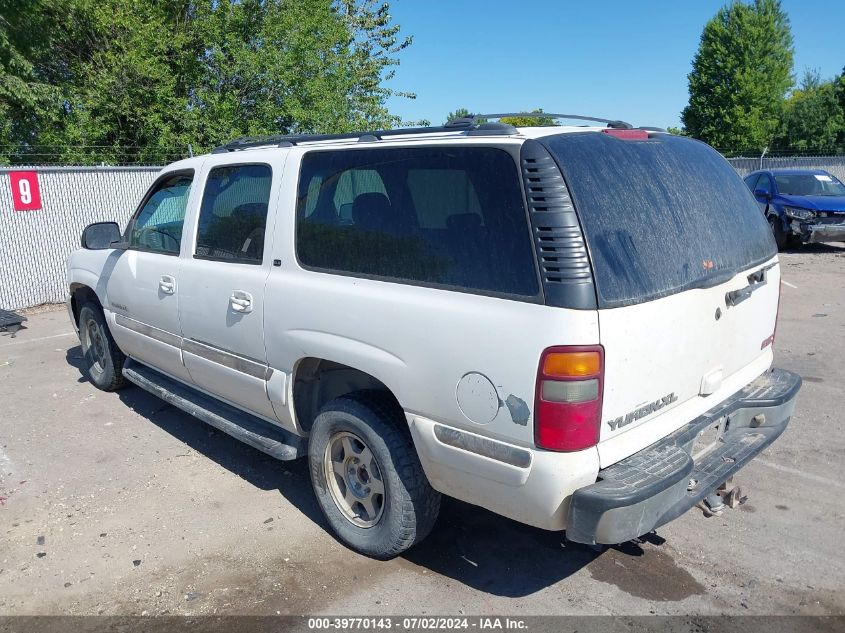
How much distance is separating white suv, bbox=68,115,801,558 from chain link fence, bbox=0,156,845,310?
748 cm

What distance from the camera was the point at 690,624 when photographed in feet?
9.98

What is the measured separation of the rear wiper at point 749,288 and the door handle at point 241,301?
2.49m

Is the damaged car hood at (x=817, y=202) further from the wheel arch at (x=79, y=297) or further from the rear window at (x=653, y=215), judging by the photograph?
the wheel arch at (x=79, y=297)

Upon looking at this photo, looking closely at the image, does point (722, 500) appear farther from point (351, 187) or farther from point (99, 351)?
point (99, 351)

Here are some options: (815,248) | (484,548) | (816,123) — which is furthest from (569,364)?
(816,123)

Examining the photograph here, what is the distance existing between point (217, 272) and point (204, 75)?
13987mm

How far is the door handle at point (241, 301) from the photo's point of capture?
12.9 ft

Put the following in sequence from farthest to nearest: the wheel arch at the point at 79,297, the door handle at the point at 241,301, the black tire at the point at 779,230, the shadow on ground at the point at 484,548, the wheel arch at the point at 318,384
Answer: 1. the black tire at the point at 779,230
2. the wheel arch at the point at 79,297
3. the door handle at the point at 241,301
4. the wheel arch at the point at 318,384
5. the shadow on ground at the point at 484,548

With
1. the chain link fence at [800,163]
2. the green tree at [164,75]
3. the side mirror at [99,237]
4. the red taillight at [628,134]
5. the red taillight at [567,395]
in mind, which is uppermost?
the green tree at [164,75]

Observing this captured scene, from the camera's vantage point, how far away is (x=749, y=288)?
135 inches

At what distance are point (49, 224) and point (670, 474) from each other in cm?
1067

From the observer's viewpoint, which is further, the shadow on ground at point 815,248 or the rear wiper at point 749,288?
the shadow on ground at point 815,248

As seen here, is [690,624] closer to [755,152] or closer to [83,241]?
[83,241]

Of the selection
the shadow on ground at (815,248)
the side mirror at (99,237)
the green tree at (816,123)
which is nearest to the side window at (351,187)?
the side mirror at (99,237)
